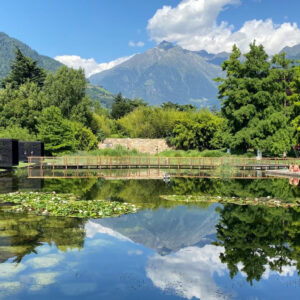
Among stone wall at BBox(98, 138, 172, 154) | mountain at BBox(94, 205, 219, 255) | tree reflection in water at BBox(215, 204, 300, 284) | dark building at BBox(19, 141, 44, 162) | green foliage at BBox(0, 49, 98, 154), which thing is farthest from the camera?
stone wall at BBox(98, 138, 172, 154)

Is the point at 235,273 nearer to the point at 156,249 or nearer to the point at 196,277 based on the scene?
the point at 196,277

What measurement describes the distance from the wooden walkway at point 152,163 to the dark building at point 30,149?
0.92m

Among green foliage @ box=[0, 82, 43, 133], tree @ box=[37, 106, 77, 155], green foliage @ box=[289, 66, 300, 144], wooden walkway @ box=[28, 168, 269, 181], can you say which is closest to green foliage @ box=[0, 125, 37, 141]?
green foliage @ box=[0, 82, 43, 133]

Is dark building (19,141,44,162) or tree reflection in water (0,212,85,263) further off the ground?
dark building (19,141,44,162)

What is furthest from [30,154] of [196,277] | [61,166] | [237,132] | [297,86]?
[196,277]

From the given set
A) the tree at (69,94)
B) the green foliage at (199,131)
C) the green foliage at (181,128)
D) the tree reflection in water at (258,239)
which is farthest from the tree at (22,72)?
the tree reflection in water at (258,239)

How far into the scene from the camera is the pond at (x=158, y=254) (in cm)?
669

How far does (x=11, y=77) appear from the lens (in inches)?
2280

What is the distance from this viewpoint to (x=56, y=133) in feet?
128

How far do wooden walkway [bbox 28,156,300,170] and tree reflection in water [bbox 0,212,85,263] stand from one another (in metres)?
21.0

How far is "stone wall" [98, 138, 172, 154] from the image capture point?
5001 cm

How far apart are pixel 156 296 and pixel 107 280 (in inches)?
47.2

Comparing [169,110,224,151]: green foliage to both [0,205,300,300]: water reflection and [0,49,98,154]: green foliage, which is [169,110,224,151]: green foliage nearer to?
[0,49,98,154]: green foliage

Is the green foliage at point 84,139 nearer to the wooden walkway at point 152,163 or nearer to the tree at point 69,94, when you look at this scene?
the tree at point 69,94
